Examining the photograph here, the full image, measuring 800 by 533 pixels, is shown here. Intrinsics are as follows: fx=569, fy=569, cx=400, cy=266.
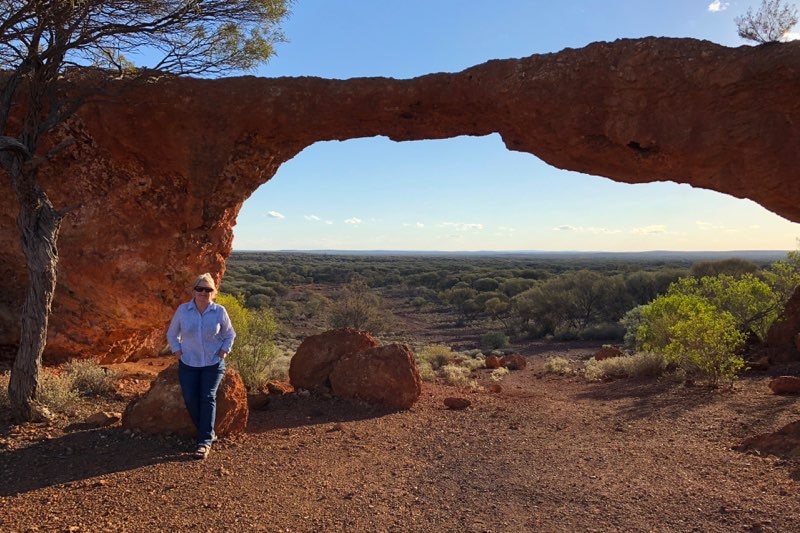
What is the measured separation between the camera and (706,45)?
24.0 ft

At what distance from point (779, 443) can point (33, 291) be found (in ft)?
28.0

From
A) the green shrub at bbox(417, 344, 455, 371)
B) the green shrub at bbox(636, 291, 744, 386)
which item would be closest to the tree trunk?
→ the green shrub at bbox(636, 291, 744, 386)

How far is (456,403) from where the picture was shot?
8.67 meters

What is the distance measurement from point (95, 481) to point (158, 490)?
0.62m

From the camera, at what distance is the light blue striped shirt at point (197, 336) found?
5738 mm

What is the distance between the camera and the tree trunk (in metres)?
6.33

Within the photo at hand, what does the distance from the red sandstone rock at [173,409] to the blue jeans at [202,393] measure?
258 mm

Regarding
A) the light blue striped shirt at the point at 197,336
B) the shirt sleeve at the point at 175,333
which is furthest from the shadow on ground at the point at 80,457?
the shirt sleeve at the point at 175,333

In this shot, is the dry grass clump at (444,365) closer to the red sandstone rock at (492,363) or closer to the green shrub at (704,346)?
the red sandstone rock at (492,363)

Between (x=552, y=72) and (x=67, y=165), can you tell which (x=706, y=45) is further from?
(x=67, y=165)

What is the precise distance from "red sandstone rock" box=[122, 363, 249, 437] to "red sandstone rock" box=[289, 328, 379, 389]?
2.47 meters

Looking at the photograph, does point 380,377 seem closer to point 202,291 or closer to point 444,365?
Result: point 202,291

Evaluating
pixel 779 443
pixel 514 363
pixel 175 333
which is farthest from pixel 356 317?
pixel 779 443

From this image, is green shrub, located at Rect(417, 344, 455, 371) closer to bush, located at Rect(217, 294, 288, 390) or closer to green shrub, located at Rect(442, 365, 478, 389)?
green shrub, located at Rect(442, 365, 478, 389)
